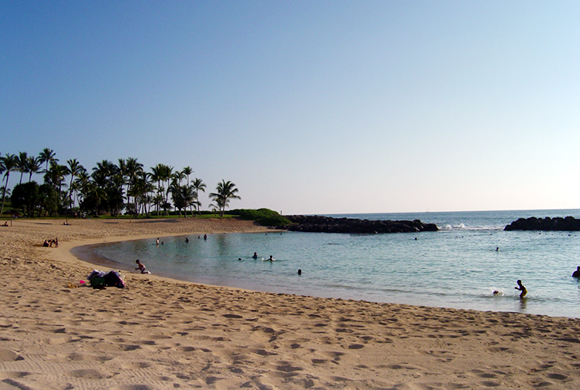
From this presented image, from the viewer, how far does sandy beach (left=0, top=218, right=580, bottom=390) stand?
4.63 meters

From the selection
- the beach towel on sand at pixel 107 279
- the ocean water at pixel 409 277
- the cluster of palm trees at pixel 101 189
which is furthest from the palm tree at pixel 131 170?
the beach towel on sand at pixel 107 279

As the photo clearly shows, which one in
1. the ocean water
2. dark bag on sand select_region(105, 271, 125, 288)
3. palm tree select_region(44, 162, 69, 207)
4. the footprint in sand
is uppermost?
palm tree select_region(44, 162, 69, 207)

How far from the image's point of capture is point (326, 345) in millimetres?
6684

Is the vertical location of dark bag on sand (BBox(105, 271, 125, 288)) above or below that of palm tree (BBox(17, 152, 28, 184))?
below

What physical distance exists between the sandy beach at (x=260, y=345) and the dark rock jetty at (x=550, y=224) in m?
71.3

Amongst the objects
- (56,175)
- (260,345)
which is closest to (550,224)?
(260,345)

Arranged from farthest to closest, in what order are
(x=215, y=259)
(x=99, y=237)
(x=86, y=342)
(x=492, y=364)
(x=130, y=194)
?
(x=130, y=194), (x=99, y=237), (x=215, y=259), (x=492, y=364), (x=86, y=342)

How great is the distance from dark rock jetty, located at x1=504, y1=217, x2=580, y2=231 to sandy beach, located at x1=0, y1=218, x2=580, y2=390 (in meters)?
71.3

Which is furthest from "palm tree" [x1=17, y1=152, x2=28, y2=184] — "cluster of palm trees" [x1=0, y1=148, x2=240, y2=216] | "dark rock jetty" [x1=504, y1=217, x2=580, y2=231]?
"dark rock jetty" [x1=504, y1=217, x2=580, y2=231]

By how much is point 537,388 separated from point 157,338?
19.5ft

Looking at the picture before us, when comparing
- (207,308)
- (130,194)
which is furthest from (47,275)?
(130,194)

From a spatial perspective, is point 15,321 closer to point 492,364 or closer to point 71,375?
point 71,375

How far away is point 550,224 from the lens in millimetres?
68875

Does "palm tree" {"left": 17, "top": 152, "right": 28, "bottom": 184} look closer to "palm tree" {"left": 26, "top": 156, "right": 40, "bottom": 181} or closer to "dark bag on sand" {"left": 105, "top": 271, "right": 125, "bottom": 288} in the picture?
"palm tree" {"left": 26, "top": 156, "right": 40, "bottom": 181}
